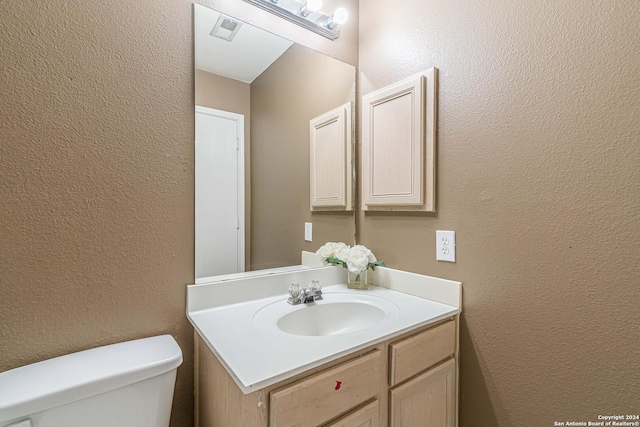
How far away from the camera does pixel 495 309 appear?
3.43 ft

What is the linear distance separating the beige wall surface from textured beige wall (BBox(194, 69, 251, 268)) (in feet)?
0.18

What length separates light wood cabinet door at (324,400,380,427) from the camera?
0.77 meters

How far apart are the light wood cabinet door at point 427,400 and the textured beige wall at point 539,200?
0.09m

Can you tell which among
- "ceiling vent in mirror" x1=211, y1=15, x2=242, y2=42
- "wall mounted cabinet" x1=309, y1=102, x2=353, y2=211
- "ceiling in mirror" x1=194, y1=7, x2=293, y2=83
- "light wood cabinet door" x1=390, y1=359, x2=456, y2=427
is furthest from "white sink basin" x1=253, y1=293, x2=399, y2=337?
"ceiling vent in mirror" x1=211, y1=15, x2=242, y2=42

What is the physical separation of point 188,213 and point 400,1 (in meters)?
1.34

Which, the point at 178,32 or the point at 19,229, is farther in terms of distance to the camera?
the point at 178,32

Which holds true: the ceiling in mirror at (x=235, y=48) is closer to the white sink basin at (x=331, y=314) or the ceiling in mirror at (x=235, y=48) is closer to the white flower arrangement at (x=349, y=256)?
the white flower arrangement at (x=349, y=256)

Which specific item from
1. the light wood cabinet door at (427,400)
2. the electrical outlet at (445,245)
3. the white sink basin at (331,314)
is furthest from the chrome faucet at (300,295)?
the electrical outlet at (445,245)

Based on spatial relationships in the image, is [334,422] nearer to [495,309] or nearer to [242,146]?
[495,309]

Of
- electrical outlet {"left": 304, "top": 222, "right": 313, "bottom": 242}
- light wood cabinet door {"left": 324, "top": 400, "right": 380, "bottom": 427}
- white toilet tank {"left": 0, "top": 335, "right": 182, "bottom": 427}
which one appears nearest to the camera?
white toilet tank {"left": 0, "top": 335, "right": 182, "bottom": 427}

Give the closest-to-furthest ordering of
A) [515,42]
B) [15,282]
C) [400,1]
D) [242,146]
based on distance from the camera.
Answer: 1. [15,282]
2. [515,42]
3. [242,146]
4. [400,1]

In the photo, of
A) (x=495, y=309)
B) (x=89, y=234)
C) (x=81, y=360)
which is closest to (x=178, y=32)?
(x=89, y=234)

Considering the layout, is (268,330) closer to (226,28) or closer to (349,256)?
(349,256)

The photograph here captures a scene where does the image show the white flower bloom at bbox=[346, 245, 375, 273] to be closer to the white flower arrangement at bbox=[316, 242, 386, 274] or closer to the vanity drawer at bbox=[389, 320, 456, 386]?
the white flower arrangement at bbox=[316, 242, 386, 274]
